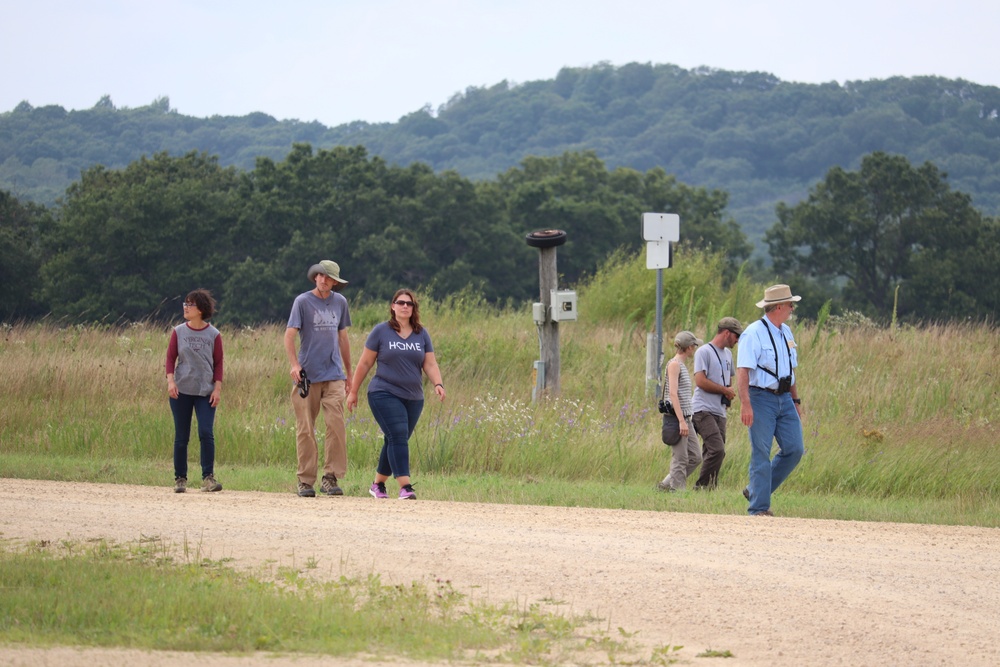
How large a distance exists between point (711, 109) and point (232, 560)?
6137 inches

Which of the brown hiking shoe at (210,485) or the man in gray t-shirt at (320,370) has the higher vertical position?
the man in gray t-shirt at (320,370)

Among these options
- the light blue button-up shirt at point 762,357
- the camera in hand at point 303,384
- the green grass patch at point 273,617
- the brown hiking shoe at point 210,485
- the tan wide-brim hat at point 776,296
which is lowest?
the brown hiking shoe at point 210,485

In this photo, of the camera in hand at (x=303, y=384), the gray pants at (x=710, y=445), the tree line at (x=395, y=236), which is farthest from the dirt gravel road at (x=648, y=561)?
the tree line at (x=395, y=236)

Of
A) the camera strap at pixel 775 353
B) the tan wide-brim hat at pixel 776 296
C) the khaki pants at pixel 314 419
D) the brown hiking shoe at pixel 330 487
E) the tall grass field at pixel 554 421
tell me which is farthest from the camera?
the tall grass field at pixel 554 421

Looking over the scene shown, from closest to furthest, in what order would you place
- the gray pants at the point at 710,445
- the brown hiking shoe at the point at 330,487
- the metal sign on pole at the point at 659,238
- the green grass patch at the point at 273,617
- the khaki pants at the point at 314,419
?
the green grass patch at the point at 273,617 → the khaki pants at the point at 314,419 → the brown hiking shoe at the point at 330,487 → the gray pants at the point at 710,445 → the metal sign on pole at the point at 659,238

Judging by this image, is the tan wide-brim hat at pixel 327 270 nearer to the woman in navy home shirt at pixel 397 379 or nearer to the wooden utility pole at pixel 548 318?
the woman in navy home shirt at pixel 397 379

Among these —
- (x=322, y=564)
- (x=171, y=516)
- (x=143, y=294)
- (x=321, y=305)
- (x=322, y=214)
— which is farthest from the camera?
(x=322, y=214)

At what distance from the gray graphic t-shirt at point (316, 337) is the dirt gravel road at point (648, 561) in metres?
1.14

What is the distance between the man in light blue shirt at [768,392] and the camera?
33.9ft

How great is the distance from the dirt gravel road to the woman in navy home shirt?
→ 0.56 meters

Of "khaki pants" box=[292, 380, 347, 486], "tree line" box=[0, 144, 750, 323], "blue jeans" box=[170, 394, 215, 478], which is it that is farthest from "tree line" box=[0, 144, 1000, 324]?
"khaki pants" box=[292, 380, 347, 486]

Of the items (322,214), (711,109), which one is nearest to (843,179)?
(322,214)

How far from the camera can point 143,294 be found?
49.3 m

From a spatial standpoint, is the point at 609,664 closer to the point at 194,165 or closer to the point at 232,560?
the point at 232,560
